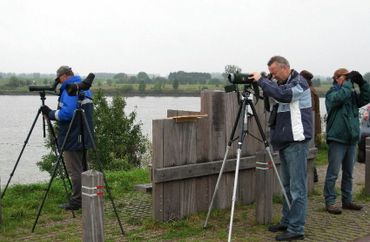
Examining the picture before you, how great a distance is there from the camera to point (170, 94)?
43.3 m

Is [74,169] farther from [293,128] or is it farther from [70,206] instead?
[293,128]

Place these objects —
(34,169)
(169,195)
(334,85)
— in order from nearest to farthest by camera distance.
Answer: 1. (169,195)
2. (334,85)
3. (34,169)

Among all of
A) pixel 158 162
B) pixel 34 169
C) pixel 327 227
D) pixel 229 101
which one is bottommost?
pixel 34 169

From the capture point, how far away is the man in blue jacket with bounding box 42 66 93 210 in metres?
7.24

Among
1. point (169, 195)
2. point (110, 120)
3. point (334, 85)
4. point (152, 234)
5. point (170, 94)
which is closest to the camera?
point (152, 234)

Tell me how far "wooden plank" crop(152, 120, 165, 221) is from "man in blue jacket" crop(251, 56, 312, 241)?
53.9 inches

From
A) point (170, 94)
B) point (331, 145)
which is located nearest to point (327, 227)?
point (331, 145)

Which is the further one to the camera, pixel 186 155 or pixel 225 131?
pixel 225 131

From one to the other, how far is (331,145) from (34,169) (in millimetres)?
14932

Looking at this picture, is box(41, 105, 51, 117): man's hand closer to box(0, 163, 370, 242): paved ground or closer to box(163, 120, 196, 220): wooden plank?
box(0, 163, 370, 242): paved ground

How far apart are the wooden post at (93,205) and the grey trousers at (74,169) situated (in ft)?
8.37

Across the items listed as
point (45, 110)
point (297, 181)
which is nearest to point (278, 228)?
point (297, 181)

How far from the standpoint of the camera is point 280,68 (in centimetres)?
611

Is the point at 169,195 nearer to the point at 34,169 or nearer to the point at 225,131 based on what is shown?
the point at 225,131
